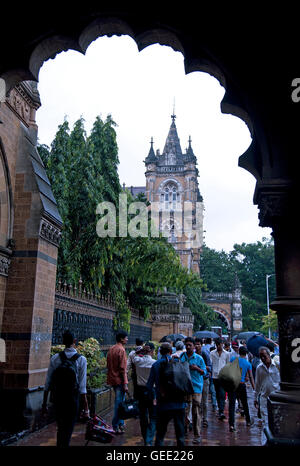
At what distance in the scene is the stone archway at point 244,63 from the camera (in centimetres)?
522

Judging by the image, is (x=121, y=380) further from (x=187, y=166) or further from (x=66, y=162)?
(x=187, y=166)

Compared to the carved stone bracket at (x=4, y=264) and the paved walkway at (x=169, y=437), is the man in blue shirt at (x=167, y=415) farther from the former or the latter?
the carved stone bracket at (x=4, y=264)

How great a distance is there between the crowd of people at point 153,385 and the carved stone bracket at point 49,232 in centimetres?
237

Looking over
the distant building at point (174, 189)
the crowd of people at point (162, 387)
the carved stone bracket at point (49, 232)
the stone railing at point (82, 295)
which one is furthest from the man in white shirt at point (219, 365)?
the distant building at point (174, 189)

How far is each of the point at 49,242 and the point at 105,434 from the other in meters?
4.19

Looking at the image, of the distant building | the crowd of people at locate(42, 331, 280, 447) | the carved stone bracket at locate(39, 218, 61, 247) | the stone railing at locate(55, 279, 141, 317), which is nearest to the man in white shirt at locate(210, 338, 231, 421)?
the crowd of people at locate(42, 331, 280, 447)

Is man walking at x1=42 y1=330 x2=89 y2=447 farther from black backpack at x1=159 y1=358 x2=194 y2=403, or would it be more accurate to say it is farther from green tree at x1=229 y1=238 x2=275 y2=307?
green tree at x1=229 y1=238 x2=275 y2=307

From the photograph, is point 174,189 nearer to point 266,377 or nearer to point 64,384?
point 266,377

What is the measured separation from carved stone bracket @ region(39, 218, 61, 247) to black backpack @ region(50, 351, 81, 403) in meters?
3.50

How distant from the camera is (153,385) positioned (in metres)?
6.27

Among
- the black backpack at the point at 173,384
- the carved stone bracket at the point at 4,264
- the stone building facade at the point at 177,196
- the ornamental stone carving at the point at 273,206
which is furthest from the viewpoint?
the stone building facade at the point at 177,196

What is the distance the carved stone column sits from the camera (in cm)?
476

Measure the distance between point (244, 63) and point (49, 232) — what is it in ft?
→ 16.1

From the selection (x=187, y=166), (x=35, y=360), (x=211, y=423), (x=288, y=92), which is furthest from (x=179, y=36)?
(x=187, y=166)
